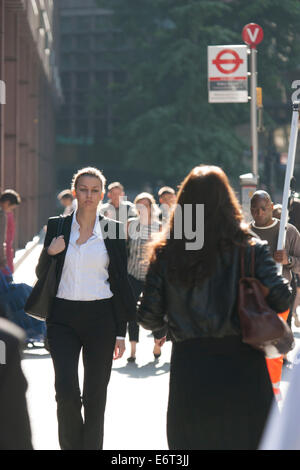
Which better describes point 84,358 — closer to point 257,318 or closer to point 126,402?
point 257,318

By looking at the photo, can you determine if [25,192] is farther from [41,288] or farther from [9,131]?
[41,288]

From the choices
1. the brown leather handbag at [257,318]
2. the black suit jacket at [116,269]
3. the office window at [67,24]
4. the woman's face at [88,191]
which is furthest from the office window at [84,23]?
the brown leather handbag at [257,318]

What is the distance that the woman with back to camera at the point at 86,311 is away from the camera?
17.3ft

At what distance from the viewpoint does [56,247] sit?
535cm

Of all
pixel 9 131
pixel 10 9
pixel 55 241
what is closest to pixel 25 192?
pixel 9 131

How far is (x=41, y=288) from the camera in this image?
5328mm

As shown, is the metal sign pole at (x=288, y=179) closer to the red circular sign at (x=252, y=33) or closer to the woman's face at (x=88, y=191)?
the woman's face at (x=88, y=191)

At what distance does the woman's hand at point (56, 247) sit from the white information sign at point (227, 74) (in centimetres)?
1126

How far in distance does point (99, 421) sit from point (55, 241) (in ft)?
3.33

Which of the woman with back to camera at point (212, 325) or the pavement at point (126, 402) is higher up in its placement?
the woman with back to camera at point (212, 325)

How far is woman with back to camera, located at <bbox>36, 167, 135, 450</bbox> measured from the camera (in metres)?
5.26

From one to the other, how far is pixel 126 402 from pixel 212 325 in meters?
3.77

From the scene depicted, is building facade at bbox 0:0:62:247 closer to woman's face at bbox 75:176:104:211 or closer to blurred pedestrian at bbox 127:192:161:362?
blurred pedestrian at bbox 127:192:161:362

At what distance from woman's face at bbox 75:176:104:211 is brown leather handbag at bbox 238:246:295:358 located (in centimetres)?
167
